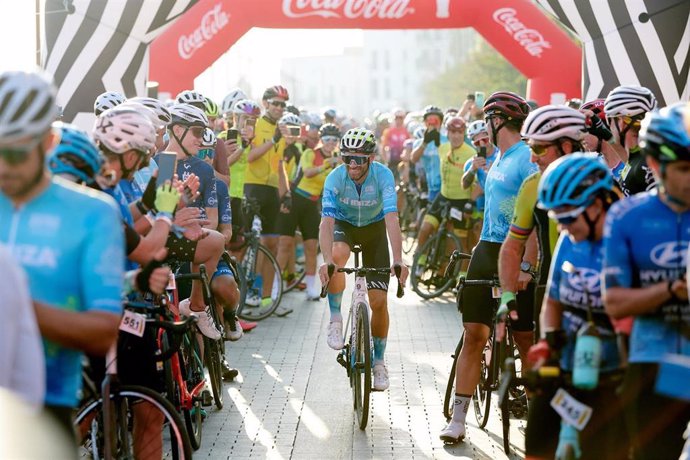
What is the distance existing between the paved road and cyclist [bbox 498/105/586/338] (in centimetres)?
165

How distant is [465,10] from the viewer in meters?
19.0

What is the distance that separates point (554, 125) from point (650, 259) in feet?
7.23

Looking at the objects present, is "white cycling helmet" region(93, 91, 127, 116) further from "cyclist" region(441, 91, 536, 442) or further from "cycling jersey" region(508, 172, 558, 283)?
"cycling jersey" region(508, 172, 558, 283)

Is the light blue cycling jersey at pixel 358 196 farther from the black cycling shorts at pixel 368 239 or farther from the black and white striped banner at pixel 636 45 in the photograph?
the black and white striped banner at pixel 636 45

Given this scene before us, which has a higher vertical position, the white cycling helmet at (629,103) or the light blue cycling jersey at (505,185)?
the white cycling helmet at (629,103)

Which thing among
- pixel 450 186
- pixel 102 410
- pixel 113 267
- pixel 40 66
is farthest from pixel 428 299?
pixel 113 267

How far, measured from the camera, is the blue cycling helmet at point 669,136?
14.4ft

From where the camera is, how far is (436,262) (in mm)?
15070

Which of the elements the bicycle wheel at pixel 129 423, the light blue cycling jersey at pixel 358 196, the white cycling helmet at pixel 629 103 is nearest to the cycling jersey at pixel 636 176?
the white cycling helmet at pixel 629 103

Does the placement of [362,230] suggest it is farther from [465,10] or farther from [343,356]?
[465,10]

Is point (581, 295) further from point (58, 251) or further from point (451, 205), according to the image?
point (451, 205)

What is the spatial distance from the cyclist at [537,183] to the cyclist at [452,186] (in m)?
8.27

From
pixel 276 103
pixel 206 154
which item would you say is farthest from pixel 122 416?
pixel 276 103

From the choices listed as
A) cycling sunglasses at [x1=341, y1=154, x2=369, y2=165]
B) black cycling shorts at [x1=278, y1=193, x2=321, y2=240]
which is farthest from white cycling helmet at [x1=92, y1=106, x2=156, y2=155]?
black cycling shorts at [x1=278, y1=193, x2=321, y2=240]
